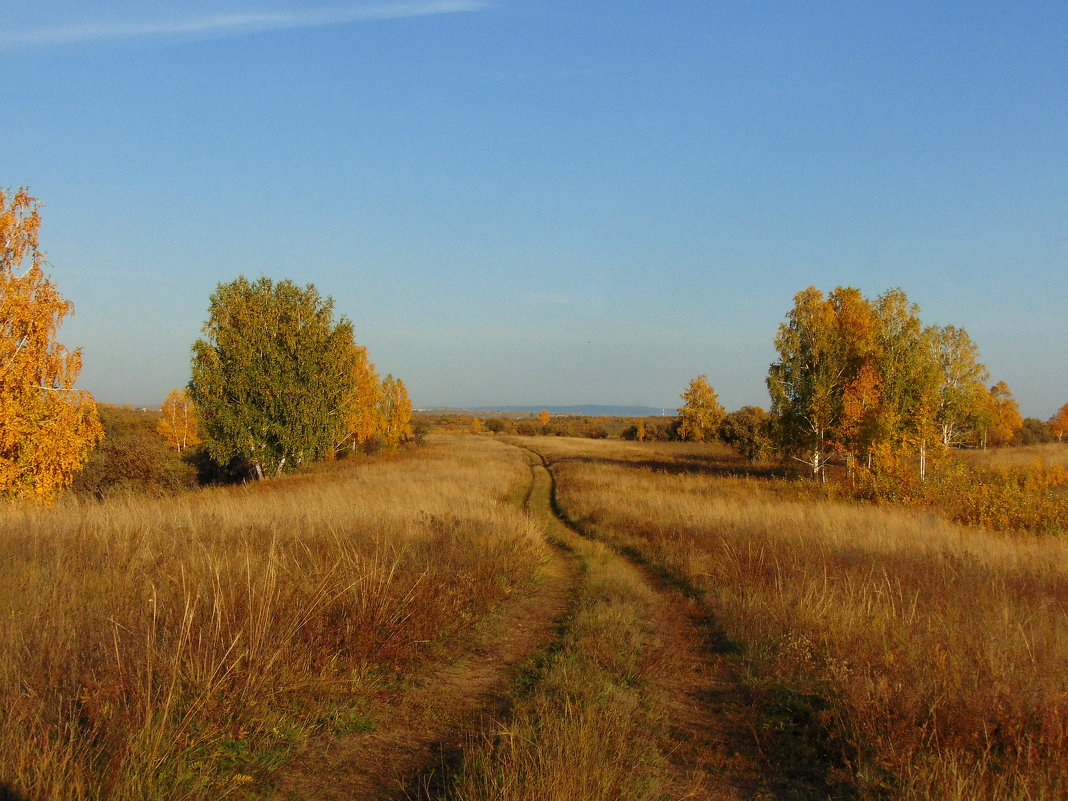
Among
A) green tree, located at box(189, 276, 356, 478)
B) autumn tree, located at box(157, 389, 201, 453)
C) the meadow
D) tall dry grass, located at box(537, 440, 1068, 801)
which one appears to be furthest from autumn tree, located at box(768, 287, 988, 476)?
autumn tree, located at box(157, 389, 201, 453)

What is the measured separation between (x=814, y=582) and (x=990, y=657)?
8.84ft

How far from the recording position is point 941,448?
914 inches

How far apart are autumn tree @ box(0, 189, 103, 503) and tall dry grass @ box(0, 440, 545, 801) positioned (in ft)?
7.42

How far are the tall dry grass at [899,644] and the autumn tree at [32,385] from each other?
1229 cm

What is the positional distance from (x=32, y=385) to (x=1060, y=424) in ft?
348

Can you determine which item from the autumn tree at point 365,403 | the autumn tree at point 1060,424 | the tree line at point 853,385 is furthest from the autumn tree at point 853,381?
the autumn tree at point 1060,424

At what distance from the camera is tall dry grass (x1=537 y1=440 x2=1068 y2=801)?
4285 mm

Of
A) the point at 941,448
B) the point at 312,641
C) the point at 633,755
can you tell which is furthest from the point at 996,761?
the point at 941,448

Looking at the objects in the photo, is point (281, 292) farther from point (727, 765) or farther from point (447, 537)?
point (727, 765)

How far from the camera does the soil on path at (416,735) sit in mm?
4074

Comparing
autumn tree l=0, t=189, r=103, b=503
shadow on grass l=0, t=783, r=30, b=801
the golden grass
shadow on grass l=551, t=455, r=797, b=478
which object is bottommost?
shadow on grass l=551, t=455, r=797, b=478

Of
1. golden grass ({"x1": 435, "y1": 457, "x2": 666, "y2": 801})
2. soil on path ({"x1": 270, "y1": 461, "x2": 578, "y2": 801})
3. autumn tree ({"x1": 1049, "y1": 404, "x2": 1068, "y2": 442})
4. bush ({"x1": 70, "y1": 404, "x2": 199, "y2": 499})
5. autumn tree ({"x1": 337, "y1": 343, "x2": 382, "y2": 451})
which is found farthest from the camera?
autumn tree ({"x1": 1049, "y1": 404, "x2": 1068, "y2": 442})

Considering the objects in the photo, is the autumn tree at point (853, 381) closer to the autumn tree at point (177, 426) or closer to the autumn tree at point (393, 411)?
the autumn tree at point (393, 411)

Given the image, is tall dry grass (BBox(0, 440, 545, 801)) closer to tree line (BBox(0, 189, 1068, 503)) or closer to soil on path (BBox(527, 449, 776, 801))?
soil on path (BBox(527, 449, 776, 801))
